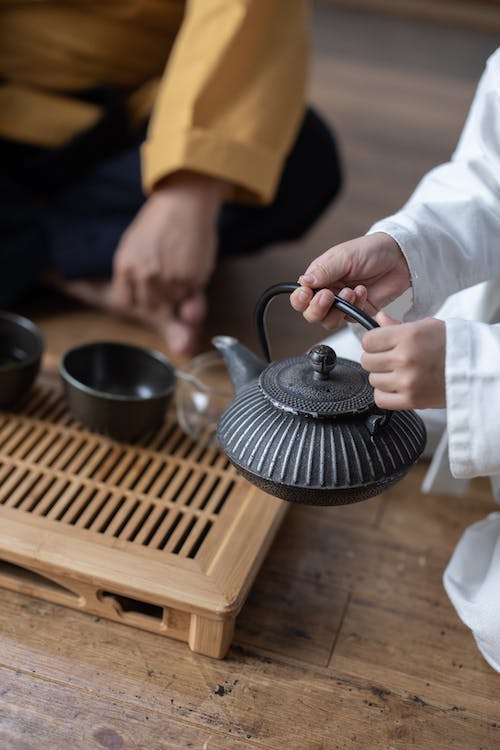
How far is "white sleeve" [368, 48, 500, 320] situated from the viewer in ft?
3.15

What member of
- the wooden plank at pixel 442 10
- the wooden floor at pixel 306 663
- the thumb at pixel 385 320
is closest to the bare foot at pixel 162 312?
the wooden floor at pixel 306 663

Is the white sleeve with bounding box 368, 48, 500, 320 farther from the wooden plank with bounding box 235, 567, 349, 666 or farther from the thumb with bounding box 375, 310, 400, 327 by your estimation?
the wooden plank with bounding box 235, 567, 349, 666

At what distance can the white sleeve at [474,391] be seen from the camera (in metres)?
0.79

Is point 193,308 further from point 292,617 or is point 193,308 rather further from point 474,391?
point 474,391

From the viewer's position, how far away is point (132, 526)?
1056 millimetres

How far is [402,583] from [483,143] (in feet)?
1.79

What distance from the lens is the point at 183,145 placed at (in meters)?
1.42

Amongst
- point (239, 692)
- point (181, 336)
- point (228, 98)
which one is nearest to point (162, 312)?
point (181, 336)

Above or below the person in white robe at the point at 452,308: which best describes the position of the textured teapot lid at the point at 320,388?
below

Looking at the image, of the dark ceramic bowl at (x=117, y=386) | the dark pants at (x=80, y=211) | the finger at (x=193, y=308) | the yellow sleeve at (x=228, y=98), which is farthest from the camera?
the dark pants at (x=80, y=211)

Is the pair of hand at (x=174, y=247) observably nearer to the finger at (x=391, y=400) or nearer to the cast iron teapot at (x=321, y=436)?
the cast iron teapot at (x=321, y=436)

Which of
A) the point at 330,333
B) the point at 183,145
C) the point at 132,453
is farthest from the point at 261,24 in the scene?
the point at 132,453

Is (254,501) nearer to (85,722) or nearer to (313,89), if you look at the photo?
(85,722)

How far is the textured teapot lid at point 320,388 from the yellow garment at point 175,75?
63 centimetres
